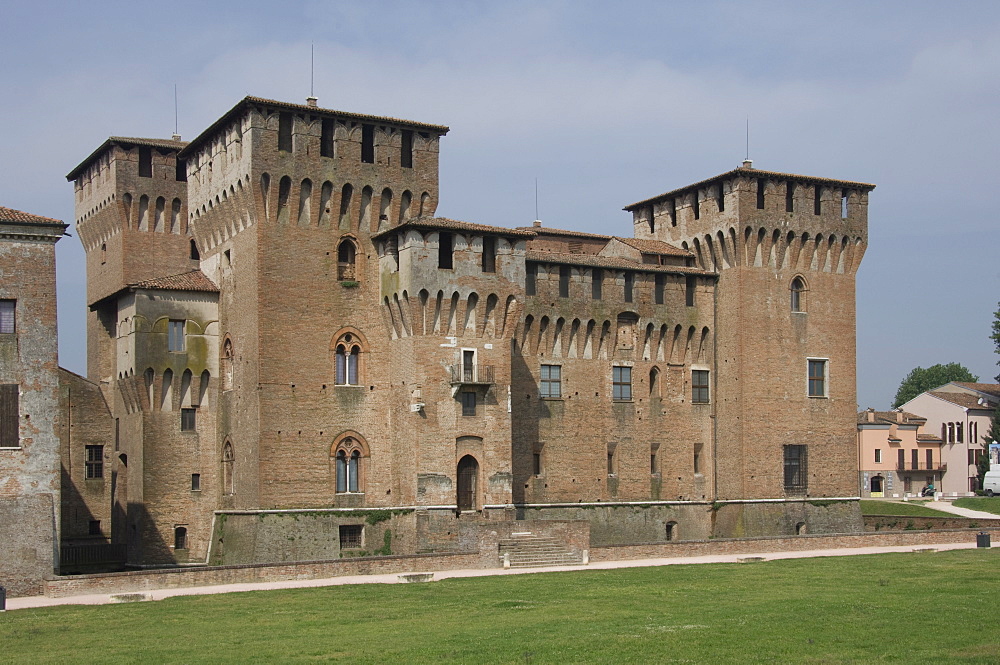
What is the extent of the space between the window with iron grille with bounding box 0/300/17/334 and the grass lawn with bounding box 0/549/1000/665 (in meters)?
8.16

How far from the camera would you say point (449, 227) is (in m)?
42.3

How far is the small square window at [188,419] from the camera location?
4391 centimetres

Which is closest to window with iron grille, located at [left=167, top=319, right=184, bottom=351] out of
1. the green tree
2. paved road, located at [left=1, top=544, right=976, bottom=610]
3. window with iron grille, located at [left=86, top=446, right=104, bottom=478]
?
window with iron grille, located at [left=86, top=446, right=104, bottom=478]

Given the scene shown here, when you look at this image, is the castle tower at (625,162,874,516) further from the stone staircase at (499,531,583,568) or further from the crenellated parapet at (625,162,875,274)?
the stone staircase at (499,531,583,568)

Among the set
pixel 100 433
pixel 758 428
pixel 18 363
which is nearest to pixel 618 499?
pixel 758 428

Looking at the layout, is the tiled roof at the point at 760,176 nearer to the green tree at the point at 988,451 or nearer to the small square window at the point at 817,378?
the small square window at the point at 817,378

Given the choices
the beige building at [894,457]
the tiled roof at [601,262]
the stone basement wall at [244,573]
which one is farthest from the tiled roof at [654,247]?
the beige building at [894,457]

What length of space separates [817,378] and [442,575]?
68.4 feet

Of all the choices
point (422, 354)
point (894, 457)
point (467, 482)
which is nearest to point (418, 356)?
point (422, 354)

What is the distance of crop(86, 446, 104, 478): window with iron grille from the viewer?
45.0 meters

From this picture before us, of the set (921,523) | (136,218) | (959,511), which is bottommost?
(959,511)

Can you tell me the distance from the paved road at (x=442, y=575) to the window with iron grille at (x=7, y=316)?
7.03 metres

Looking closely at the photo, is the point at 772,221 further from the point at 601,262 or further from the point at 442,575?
the point at 442,575

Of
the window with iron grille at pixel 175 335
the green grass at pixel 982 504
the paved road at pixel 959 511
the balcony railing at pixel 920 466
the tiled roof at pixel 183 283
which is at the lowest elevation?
the paved road at pixel 959 511
